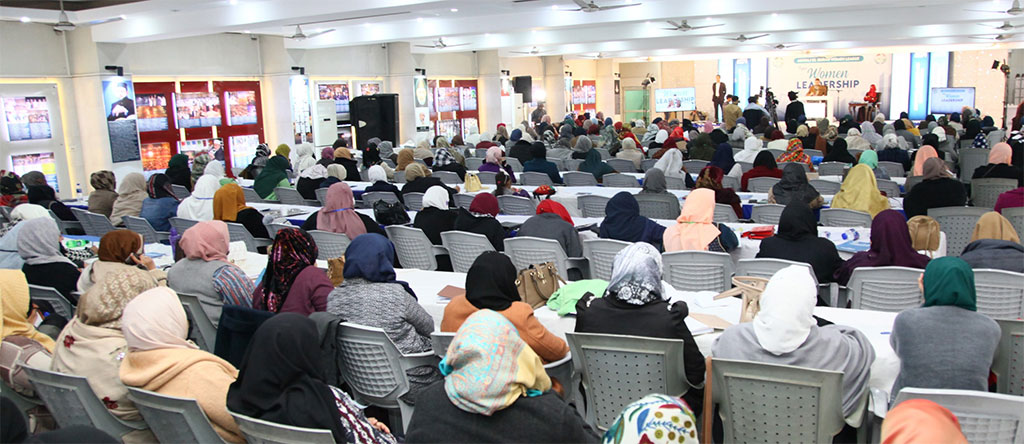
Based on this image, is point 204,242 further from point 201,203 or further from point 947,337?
point 947,337

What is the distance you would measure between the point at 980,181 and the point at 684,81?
22.5 metres

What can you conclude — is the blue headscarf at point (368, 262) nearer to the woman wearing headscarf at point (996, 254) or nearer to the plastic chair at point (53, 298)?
the plastic chair at point (53, 298)

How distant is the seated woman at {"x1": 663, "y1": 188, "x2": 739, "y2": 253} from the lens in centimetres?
535

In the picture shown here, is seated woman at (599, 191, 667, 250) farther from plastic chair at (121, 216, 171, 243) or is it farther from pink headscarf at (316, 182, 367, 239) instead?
plastic chair at (121, 216, 171, 243)

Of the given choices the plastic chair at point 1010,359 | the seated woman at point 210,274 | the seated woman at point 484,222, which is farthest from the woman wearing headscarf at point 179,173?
the plastic chair at point 1010,359

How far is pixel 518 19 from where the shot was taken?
1320 cm

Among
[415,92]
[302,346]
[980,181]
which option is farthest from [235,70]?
[302,346]

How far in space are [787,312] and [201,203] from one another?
6035 mm

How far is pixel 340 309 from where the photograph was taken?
365cm

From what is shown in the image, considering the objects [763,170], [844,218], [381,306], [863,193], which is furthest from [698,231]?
[763,170]

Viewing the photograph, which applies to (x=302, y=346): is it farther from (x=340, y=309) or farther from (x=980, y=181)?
(x=980, y=181)

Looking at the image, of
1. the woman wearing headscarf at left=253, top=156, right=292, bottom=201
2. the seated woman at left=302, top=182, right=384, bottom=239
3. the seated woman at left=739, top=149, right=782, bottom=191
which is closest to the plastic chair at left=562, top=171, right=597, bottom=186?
the seated woman at left=739, top=149, right=782, bottom=191

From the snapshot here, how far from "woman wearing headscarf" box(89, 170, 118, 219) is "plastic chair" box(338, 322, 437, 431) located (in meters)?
6.06

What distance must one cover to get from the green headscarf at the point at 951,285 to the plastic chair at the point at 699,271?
1750mm
